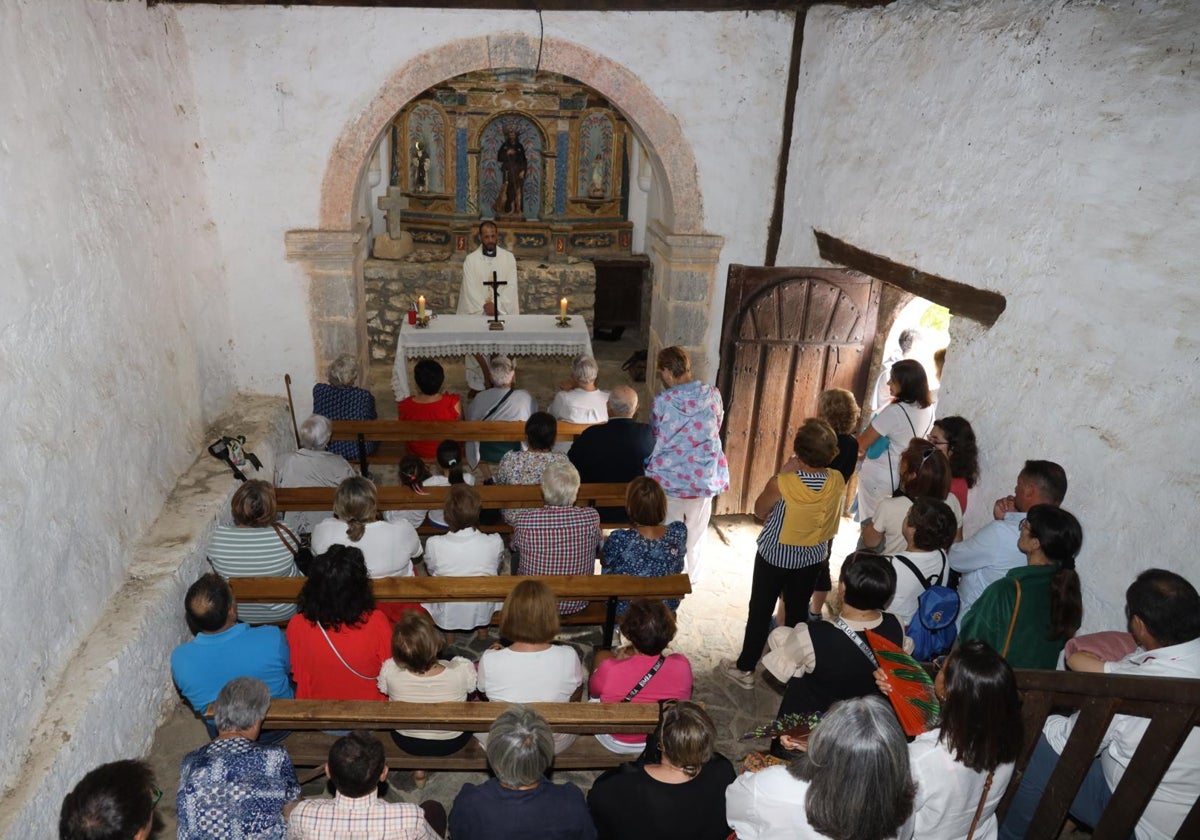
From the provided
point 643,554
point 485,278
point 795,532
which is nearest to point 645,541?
point 643,554

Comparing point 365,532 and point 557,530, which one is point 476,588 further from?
point 365,532

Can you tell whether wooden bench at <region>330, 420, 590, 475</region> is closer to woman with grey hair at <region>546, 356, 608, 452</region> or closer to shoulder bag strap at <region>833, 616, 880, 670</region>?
woman with grey hair at <region>546, 356, 608, 452</region>

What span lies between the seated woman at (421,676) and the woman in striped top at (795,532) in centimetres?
176

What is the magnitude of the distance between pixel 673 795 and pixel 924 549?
179 centimetres

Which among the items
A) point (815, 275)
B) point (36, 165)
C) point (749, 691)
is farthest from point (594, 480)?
point (36, 165)

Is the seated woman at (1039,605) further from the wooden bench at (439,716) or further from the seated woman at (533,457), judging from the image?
the seated woman at (533,457)

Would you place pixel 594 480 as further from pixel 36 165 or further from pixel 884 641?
pixel 36 165

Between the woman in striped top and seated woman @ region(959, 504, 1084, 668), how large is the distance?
1061 mm

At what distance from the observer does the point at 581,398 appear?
606cm

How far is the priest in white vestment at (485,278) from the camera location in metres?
8.30

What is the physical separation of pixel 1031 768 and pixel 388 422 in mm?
4232

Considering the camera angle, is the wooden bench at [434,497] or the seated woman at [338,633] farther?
the wooden bench at [434,497]

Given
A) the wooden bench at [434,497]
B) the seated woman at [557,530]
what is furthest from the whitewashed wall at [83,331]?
the seated woman at [557,530]

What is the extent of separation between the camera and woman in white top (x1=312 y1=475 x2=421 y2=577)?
4172 mm
